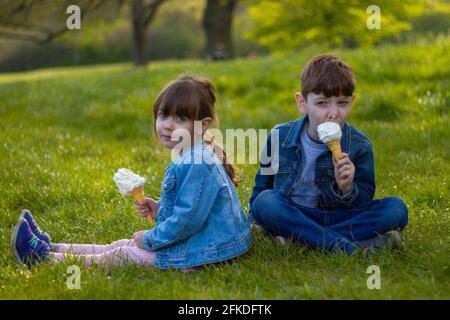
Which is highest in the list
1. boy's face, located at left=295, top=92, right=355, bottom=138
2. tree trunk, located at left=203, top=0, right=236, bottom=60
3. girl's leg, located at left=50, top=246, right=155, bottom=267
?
tree trunk, located at left=203, top=0, right=236, bottom=60

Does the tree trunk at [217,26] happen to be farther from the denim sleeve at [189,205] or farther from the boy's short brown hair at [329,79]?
the denim sleeve at [189,205]

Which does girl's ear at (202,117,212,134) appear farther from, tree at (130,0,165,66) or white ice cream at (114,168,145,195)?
tree at (130,0,165,66)

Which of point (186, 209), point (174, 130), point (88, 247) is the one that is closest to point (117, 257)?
point (88, 247)

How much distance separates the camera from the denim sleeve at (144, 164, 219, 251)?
3.34 meters

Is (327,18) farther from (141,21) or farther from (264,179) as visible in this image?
(264,179)

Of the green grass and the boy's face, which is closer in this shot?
the green grass

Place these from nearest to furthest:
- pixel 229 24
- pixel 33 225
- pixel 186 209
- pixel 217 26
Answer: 1. pixel 186 209
2. pixel 33 225
3. pixel 217 26
4. pixel 229 24

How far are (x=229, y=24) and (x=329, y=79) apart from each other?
731 inches

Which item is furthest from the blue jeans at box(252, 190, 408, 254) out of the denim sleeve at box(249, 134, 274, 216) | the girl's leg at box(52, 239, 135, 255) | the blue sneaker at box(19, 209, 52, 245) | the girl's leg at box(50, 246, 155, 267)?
the blue sneaker at box(19, 209, 52, 245)

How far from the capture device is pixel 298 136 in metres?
3.84

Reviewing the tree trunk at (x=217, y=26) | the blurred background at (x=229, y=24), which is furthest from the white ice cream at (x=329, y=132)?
the tree trunk at (x=217, y=26)

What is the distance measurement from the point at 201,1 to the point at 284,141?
1132 inches
